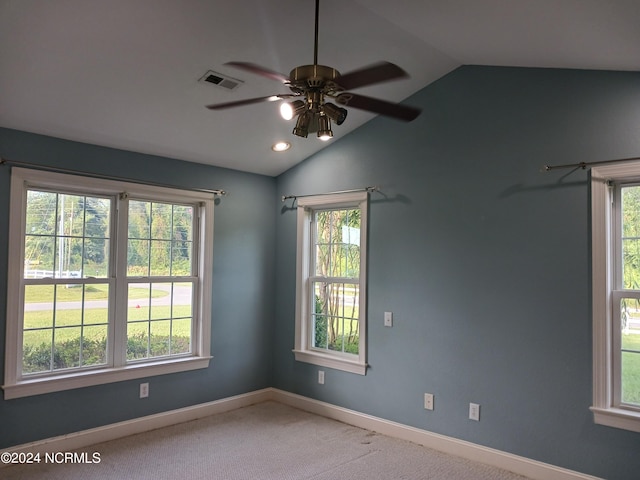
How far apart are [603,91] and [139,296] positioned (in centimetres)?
378

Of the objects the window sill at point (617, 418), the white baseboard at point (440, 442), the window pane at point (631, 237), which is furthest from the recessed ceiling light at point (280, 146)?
the window sill at point (617, 418)

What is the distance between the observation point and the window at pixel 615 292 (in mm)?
2852

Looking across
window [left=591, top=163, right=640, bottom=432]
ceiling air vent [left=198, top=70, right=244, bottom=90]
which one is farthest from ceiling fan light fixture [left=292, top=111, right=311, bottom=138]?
window [left=591, top=163, right=640, bottom=432]

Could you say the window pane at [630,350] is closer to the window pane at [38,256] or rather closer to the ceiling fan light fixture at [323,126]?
the ceiling fan light fixture at [323,126]

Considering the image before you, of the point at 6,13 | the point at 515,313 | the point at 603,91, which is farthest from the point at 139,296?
the point at 603,91

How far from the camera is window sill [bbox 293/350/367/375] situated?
412cm

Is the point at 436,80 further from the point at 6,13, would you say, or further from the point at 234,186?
the point at 6,13

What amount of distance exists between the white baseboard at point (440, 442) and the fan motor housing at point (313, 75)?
2.79 metres

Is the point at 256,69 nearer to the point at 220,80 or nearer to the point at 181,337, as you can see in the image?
the point at 220,80

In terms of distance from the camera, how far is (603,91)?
2930mm

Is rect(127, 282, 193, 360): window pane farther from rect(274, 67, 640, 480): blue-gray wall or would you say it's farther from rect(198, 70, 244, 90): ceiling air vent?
rect(198, 70, 244, 90): ceiling air vent

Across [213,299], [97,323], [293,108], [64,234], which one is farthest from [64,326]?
[293,108]

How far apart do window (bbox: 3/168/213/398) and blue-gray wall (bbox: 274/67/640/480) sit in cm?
153

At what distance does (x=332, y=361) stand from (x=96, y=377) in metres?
1.98
